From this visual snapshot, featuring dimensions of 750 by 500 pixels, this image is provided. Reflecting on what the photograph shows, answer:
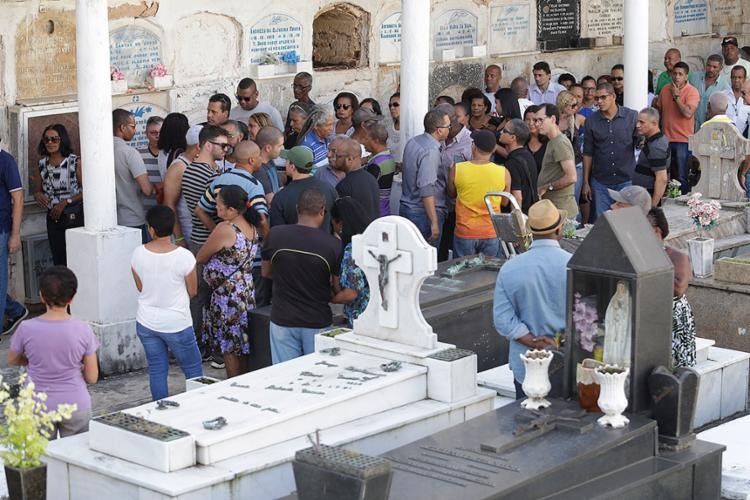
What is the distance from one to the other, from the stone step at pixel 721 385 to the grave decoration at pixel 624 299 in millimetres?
1889

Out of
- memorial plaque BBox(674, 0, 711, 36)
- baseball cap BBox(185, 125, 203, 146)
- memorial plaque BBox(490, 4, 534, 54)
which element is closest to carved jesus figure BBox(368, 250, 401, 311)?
baseball cap BBox(185, 125, 203, 146)

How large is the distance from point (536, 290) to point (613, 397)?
0.77 m

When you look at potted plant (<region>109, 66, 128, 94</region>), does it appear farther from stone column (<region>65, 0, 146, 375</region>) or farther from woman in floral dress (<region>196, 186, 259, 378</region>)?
woman in floral dress (<region>196, 186, 259, 378</region>)

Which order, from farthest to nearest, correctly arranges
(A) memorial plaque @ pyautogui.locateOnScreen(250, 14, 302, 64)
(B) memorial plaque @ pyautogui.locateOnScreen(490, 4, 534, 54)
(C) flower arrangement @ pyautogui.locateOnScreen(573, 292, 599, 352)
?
(B) memorial plaque @ pyautogui.locateOnScreen(490, 4, 534, 54) → (A) memorial plaque @ pyautogui.locateOnScreen(250, 14, 302, 64) → (C) flower arrangement @ pyautogui.locateOnScreen(573, 292, 599, 352)

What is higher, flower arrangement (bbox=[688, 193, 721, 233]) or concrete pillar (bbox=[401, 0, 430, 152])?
concrete pillar (bbox=[401, 0, 430, 152])

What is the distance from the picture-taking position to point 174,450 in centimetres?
682

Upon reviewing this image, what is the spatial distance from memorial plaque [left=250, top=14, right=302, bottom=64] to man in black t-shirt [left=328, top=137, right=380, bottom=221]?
3.87 m

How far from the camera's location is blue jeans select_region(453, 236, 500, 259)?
1123cm

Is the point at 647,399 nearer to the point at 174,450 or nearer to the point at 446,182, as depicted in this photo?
the point at 174,450

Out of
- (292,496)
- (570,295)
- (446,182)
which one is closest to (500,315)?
(570,295)

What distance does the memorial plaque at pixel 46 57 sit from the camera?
11.7m

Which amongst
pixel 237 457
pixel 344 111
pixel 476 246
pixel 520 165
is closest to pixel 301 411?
pixel 237 457

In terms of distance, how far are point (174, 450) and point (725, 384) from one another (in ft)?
13.6

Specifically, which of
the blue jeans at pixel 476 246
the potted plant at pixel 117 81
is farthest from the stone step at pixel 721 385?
the potted plant at pixel 117 81
